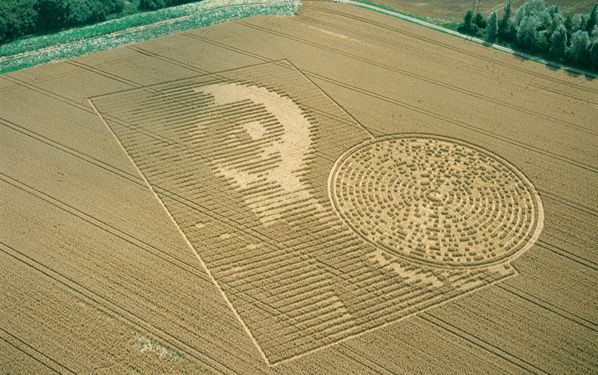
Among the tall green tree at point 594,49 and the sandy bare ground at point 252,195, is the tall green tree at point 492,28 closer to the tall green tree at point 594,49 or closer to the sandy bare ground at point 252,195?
the sandy bare ground at point 252,195

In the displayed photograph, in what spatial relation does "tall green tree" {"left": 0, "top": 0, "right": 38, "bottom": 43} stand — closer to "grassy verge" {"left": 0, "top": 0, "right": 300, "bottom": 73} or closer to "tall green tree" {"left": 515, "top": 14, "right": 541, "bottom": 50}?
"grassy verge" {"left": 0, "top": 0, "right": 300, "bottom": 73}

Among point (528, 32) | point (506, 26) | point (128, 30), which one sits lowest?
point (128, 30)

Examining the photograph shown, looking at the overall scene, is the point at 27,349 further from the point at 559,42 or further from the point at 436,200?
the point at 559,42

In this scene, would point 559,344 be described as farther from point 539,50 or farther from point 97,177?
point 539,50

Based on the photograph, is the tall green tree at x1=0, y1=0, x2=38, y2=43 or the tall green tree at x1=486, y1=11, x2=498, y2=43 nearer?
the tall green tree at x1=486, y1=11, x2=498, y2=43

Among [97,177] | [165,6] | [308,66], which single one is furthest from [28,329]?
[165,6]

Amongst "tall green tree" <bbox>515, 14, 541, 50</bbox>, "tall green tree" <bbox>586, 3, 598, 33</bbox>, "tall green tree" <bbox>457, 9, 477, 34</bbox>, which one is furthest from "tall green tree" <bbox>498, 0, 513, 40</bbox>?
"tall green tree" <bbox>586, 3, 598, 33</bbox>

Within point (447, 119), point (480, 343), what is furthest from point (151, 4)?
point (480, 343)
